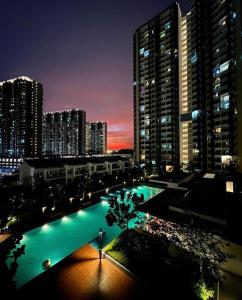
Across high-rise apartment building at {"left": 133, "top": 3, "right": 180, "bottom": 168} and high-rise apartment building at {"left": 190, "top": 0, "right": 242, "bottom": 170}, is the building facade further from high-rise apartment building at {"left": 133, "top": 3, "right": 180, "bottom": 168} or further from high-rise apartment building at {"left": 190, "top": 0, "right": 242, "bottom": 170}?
high-rise apartment building at {"left": 190, "top": 0, "right": 242, "bottom": 170}

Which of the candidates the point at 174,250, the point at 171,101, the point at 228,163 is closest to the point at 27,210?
the point at 174,250

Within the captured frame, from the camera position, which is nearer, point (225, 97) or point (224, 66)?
point (225, 97)

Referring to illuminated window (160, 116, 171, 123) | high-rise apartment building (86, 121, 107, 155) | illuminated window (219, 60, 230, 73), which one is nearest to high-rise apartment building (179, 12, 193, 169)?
illuminated window (160, 116, 171, 123)

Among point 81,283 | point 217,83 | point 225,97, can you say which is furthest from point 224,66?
point 81,283

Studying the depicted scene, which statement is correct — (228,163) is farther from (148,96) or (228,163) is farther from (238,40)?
(148,96)

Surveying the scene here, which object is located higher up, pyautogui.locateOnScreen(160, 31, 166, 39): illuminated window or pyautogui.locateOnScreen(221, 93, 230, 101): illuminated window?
pyautogui.locateOnScreen(160, 31, 166, 39): illuminated window

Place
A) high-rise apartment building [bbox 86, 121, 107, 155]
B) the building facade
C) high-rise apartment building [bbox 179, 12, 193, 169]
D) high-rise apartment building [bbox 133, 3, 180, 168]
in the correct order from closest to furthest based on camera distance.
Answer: the building facade → high-rise apartment building [bbox 133, 3, 180, 168] → high-rise apartment building [bbox 179, 12, 193, 169] → high-rise apartment building [bbox 86, 121, 107, 155]

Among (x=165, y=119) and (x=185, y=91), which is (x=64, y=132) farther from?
(x=185, y=91)
